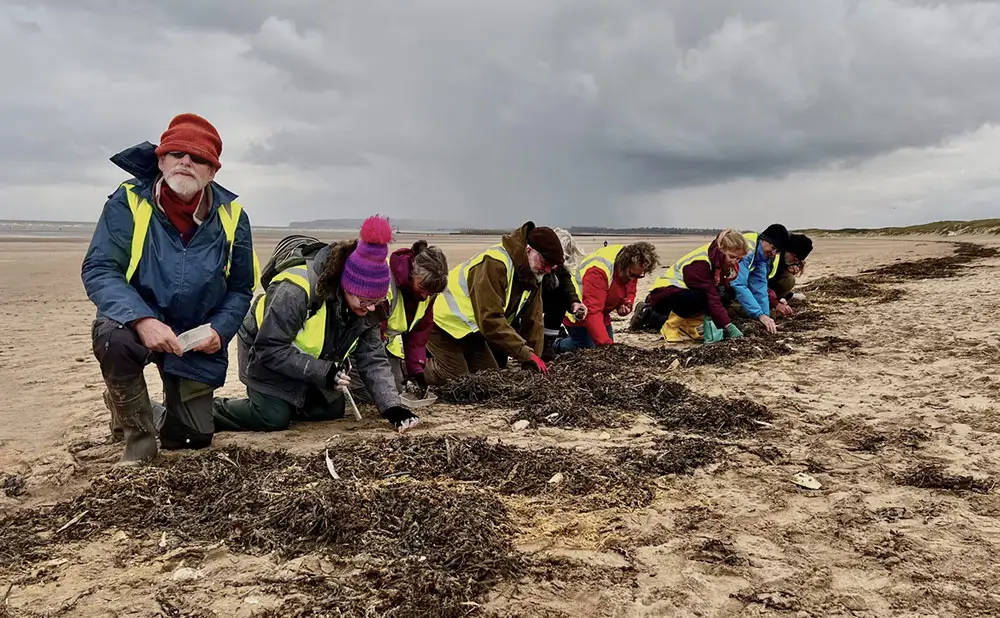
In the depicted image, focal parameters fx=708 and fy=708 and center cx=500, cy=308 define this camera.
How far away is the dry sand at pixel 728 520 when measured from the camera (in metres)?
2.12

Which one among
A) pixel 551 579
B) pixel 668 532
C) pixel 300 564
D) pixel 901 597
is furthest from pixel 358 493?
pixel 901 597

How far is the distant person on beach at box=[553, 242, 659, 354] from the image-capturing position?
6215 millimetres

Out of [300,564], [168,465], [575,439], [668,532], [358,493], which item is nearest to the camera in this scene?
[300,564]

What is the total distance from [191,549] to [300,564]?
1.39 ft

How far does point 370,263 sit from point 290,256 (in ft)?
2.27

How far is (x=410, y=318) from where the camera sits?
4.57 m

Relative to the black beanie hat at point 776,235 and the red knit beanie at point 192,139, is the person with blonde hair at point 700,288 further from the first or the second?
the red knit beanie at point 192,139

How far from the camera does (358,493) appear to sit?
2785 mm

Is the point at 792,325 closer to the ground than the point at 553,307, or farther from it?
closer to the ground

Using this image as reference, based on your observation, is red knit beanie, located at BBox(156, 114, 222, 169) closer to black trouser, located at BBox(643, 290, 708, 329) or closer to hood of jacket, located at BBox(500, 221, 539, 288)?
hood of jacket, located at BBox(500, 221, 539, 288)

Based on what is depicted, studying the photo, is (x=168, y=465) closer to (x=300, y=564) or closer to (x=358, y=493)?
(x=358, y=493)

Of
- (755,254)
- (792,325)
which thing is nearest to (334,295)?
(755,254)

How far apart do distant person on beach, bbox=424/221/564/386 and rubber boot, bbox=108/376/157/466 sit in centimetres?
217

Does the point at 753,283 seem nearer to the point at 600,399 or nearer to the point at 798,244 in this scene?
the point at 798,244
